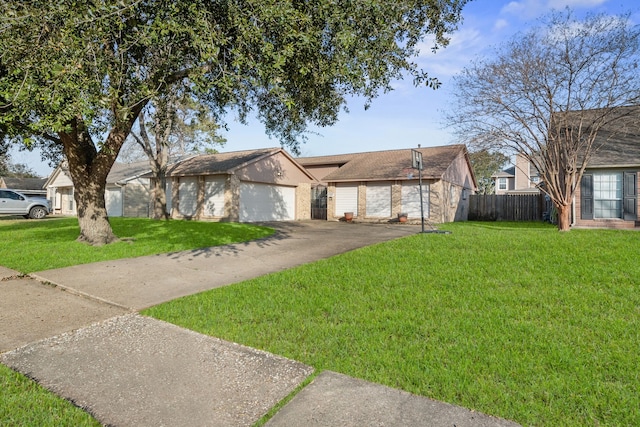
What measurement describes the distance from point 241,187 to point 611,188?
15.8 metres

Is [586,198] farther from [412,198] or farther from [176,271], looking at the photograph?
[176,271]

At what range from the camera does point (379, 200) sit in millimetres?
19141

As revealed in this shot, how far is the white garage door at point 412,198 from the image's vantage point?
17.8 meters

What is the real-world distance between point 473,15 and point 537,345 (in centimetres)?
768

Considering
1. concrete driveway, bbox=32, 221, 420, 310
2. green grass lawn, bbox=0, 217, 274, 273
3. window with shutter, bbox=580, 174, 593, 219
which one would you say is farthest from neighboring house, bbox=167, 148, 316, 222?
window with shutter, bbox=580, 174, 593, 219

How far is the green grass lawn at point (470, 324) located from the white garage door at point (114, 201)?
21.0m

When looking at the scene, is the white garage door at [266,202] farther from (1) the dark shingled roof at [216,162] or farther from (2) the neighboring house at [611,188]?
(2) the neighboring house at [611,188]

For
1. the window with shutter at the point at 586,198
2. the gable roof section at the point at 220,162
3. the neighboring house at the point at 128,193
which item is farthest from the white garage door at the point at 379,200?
the neighboring house at the point at 128,193

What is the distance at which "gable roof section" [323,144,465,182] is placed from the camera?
59.7ft

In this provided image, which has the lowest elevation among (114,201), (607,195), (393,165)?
(607,195)

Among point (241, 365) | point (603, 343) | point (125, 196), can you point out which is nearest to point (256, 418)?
point (241, 365)

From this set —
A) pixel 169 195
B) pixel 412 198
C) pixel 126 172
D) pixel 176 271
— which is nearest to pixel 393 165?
pixel 412 198

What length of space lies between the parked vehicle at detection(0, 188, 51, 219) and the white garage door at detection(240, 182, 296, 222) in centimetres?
1329

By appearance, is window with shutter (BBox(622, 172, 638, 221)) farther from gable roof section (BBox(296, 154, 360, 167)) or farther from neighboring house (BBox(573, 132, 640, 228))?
gable roof section (BBox(296, 154, 360, 167))
